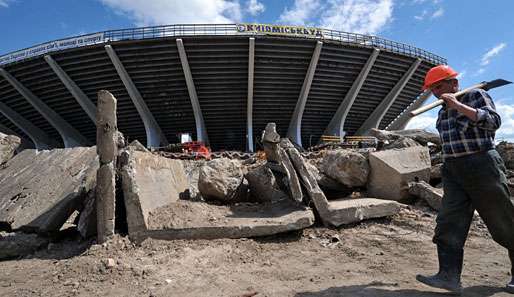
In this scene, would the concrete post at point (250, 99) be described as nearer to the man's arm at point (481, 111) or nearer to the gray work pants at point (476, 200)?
the man's arm at point (481, 111)

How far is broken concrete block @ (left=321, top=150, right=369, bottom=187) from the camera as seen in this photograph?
4895 millimetres

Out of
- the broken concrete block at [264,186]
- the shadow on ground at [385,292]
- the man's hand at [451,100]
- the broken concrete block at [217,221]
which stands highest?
the man's hand at [451,100]

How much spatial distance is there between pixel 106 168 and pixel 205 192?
1.38 metres

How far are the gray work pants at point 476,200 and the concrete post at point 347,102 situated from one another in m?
19.9

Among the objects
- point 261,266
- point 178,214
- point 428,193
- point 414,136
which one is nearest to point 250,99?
point 414,136

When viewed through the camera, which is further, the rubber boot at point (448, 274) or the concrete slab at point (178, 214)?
the concrete slab at point (178, 214)

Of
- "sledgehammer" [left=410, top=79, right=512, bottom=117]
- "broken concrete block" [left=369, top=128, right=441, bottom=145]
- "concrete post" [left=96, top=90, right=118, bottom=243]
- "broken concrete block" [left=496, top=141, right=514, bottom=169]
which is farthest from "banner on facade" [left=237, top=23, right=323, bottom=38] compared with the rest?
"sledgehammer" [left=410, top=79, right=512, bottom=117]

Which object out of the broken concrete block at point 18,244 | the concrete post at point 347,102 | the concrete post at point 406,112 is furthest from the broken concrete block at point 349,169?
the concrete post at point 406,112

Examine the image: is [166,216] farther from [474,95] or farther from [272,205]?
[474,95]

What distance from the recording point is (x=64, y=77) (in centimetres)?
1980

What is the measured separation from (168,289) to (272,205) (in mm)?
2104

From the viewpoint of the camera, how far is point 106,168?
348cm

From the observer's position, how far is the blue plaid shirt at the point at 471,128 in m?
2.14

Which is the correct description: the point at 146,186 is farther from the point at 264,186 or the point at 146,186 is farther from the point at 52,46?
the point at 52,46
